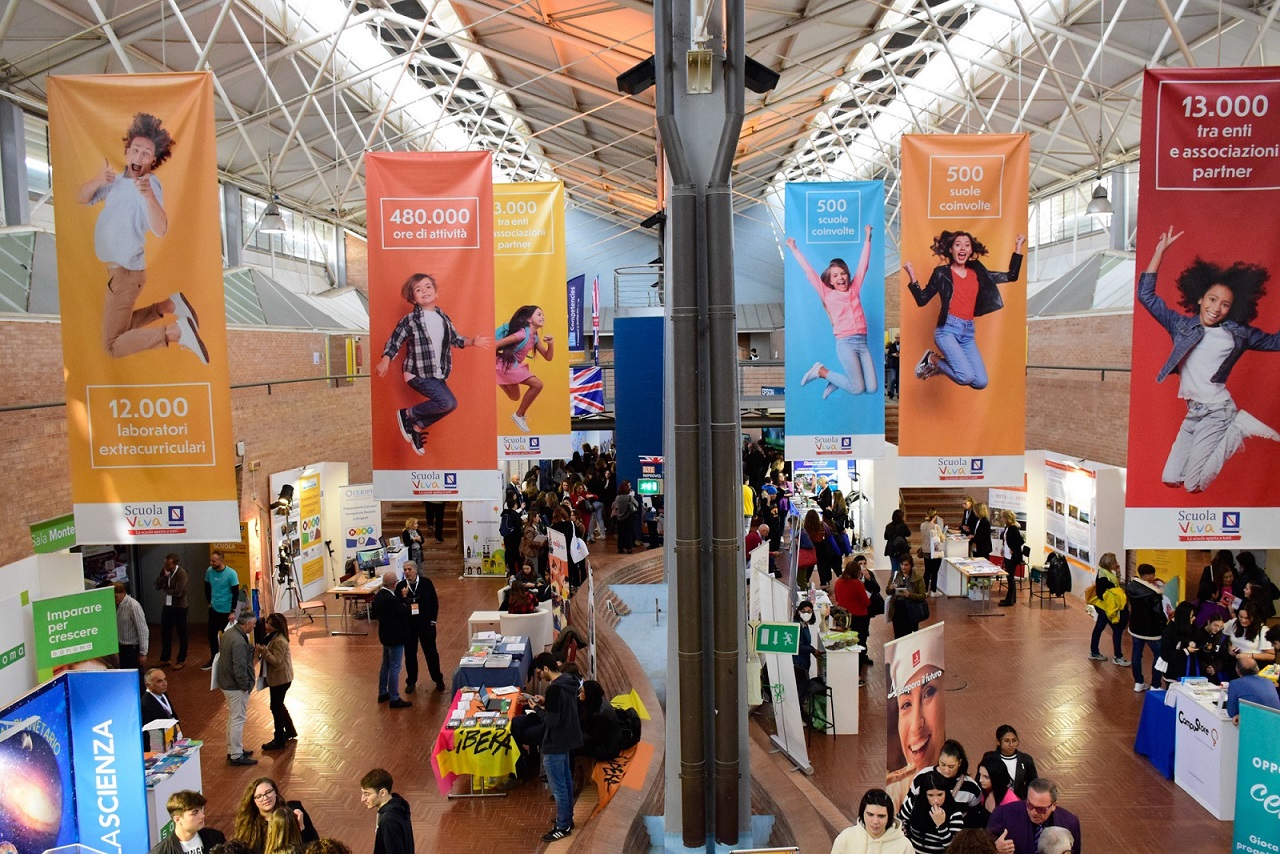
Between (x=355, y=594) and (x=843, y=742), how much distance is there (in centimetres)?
659

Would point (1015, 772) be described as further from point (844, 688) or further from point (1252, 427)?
point (844, 688)

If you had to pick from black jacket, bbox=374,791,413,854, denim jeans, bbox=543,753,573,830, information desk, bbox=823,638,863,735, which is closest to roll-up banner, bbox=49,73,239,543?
black jacket, bbox=374,791,413,854

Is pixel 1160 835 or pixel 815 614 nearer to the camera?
pixel 1160 835

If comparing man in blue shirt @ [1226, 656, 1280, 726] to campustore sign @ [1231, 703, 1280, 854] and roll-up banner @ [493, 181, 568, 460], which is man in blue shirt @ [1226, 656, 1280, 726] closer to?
campustore sign @ [1231, 703, 1280, 854]

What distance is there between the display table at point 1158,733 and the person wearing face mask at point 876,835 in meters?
4.41

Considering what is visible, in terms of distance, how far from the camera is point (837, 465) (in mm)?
18547

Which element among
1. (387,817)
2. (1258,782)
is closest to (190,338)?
(387,817)

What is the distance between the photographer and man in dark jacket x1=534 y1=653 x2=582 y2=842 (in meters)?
6.59

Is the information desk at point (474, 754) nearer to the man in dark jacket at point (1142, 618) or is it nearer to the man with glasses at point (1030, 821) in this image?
the man with glasses at point (1030, 821)

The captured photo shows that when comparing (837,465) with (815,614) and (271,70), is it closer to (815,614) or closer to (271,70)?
(815,614)

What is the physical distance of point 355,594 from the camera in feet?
39.8

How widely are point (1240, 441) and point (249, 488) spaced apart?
10.8m

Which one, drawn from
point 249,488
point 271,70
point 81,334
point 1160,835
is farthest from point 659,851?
point 271,70

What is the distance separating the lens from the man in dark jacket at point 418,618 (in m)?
9.23
